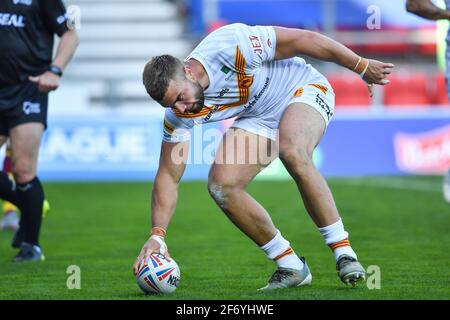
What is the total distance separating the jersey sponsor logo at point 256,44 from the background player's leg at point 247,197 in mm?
570

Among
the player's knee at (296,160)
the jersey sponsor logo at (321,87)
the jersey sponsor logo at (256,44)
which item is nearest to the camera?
the player's knee at (296,160)

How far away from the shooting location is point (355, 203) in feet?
40.9

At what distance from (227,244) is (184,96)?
11.4ft

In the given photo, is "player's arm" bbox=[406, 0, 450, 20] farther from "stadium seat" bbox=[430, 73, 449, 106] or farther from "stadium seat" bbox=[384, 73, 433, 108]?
"stadium seat" bbox=[430, 73, 449, 106]

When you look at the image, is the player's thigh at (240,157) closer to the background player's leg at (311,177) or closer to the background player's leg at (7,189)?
the background player's leg at (311,177)

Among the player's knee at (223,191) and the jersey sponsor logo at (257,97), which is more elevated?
the jersey sponsor logo at (257,97)

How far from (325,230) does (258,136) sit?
737 millimetres

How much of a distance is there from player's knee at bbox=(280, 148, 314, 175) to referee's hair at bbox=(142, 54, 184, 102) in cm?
79

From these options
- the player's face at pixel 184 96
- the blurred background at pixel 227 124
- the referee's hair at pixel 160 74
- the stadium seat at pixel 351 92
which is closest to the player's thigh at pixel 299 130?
the player's face at pixel 184 96

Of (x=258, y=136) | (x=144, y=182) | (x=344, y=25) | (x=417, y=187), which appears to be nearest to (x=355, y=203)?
(x=417, y=187)

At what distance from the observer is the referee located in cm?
789

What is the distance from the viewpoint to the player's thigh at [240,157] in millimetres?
6195

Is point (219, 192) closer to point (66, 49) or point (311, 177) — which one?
point (311, 177)

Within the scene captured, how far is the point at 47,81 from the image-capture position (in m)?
7.66
